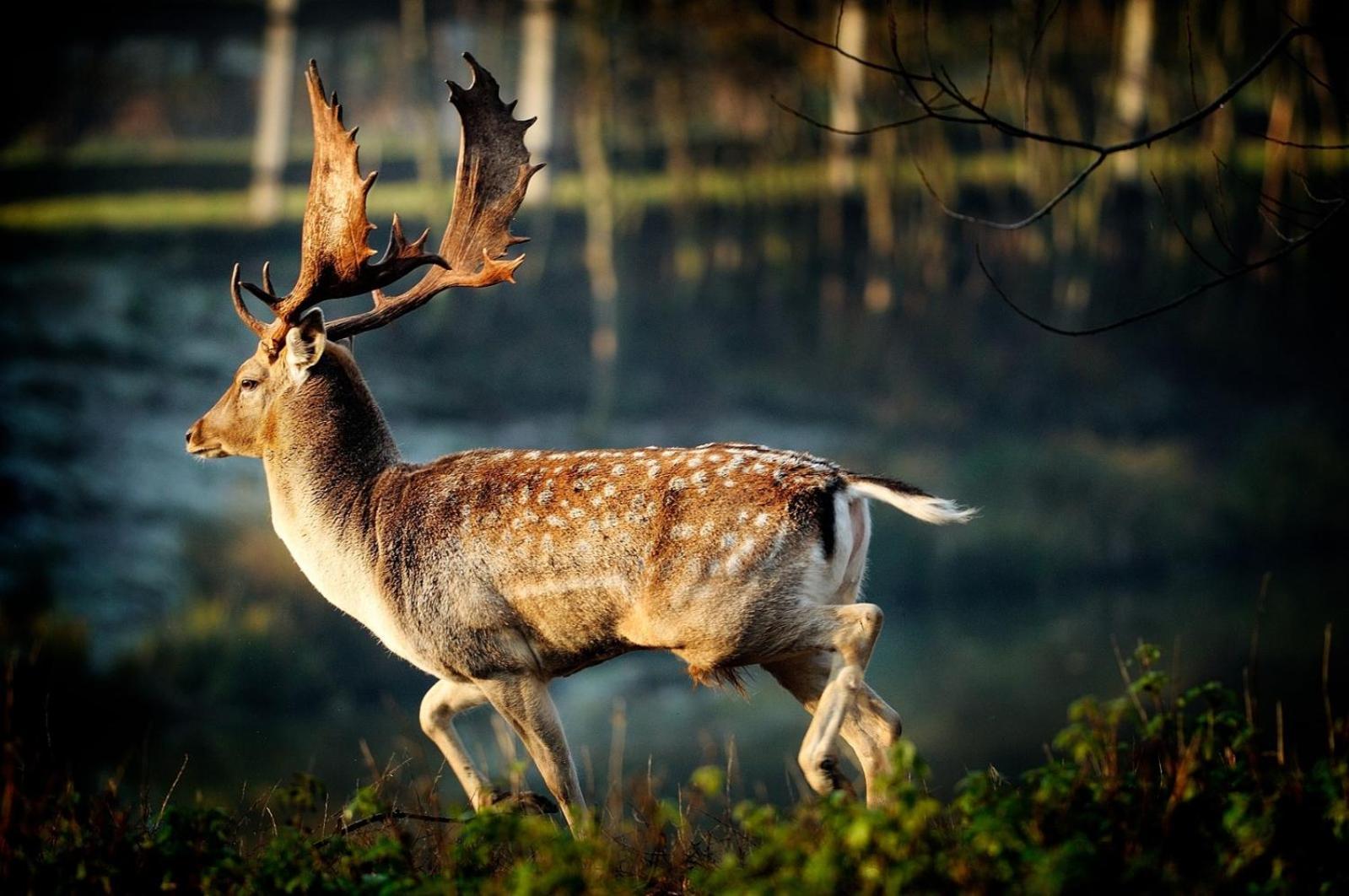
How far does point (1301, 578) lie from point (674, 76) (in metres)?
9.55

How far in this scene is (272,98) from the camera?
55.3ft

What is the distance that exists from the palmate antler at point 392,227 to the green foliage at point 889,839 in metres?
1.87

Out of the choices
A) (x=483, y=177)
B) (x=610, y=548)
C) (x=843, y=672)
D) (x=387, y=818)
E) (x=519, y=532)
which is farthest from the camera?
(x=483, y=177)

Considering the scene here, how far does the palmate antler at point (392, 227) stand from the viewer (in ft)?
18.3

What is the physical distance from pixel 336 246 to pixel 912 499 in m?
2.36

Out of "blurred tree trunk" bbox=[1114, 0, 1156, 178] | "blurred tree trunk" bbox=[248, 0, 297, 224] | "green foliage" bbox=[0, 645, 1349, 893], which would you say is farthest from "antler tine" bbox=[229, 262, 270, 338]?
"blurred tree trunk" bbox=[1114, 0, 1156, 178]

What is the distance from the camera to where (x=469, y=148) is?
5988 millimetres

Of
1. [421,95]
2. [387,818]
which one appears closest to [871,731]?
[387,818]

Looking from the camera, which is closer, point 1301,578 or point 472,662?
point 472,662

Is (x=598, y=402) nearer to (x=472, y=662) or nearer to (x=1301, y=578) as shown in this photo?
(x=1301, y=578)

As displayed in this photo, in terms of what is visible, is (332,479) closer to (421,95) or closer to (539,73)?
(421,95)

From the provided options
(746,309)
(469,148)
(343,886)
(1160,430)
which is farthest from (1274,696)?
(343,886)

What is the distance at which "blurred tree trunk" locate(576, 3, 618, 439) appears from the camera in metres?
17.6

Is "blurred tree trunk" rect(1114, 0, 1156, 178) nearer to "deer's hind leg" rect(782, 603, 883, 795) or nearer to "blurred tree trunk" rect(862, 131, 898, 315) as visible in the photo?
"blurred tree trunk" rect(862, 131, 898, 315)
